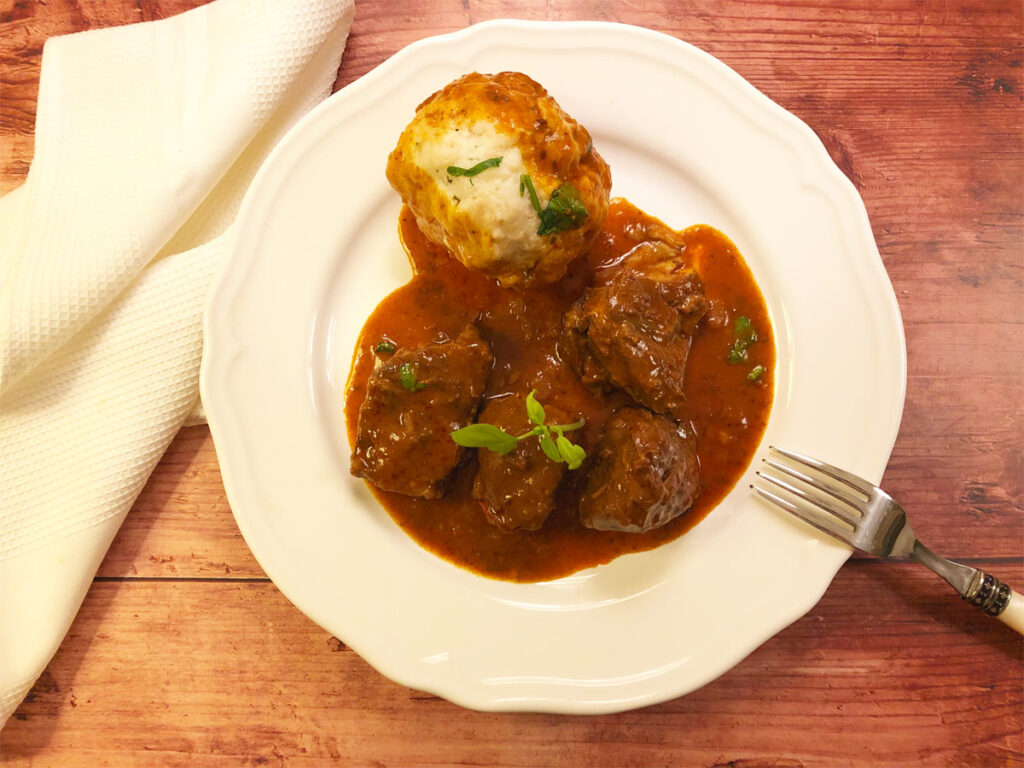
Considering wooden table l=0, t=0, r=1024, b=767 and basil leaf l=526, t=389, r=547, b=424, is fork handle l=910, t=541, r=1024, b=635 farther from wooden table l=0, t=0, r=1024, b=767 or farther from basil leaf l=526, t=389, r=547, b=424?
basil leaf l=526, t=389, r=547, b=424

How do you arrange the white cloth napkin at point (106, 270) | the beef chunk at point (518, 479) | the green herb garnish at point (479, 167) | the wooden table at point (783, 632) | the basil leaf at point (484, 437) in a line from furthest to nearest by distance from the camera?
1. the wooden table at point (783, 632)
2. the white cloth napkin at point (106, 270)
3. the beef chunk at point (518, 479)
4. the basil leaf at point (484, 437)
5. the green herb garnish at point (479, 167)

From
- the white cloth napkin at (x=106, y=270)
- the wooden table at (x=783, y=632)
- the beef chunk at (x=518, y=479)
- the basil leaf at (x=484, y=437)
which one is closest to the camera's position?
the basil leaf at (x=484, y=437)

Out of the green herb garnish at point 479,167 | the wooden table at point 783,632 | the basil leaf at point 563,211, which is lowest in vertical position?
the wooden table at point 783,632

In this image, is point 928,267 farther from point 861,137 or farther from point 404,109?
point 404,109

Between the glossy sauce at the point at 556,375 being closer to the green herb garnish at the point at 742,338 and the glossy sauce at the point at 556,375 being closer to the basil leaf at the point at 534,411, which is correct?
the green herb garnish at the point at 742,338

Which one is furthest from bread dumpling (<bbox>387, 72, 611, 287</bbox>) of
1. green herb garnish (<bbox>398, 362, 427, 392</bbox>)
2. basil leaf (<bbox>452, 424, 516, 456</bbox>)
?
basil leaf (<bbox>452, 424, 516, 456</bbox>)

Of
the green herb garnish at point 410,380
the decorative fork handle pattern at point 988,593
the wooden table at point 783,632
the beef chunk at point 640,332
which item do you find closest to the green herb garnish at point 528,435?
the green herb garnish at point 410,380

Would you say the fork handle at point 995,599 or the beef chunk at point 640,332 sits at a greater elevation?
the beef chunk at point 640,332
